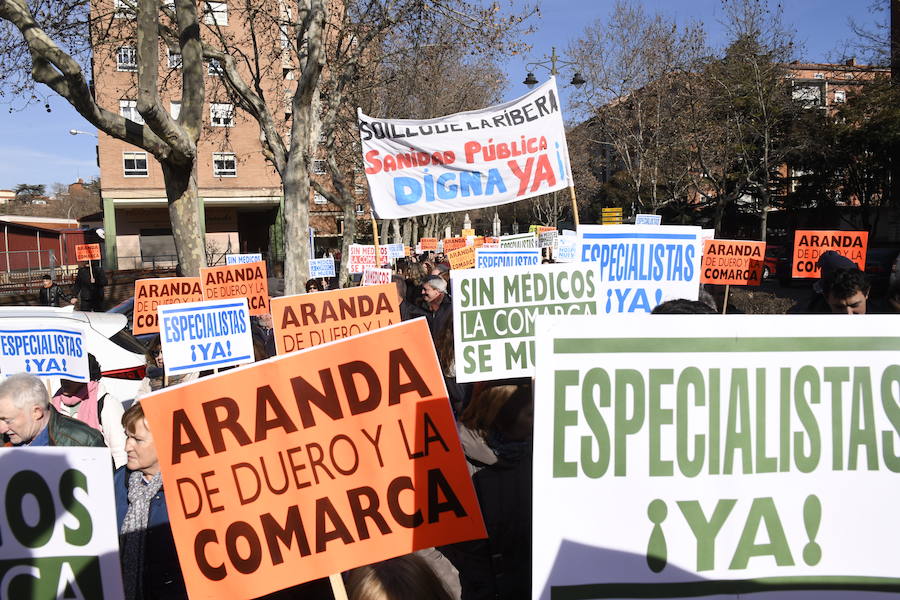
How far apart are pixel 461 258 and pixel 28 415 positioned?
27.0 ft

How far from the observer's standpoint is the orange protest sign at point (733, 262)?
31.3ft

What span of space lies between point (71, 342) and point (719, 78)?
25.4 m

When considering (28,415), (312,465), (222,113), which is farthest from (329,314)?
(222,113)

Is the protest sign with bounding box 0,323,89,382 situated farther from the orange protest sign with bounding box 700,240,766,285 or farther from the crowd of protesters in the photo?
the orange protest sign with bounding box 700,240,766,285

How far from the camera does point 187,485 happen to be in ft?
7.58

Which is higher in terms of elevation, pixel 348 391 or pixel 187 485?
pixel 348 391

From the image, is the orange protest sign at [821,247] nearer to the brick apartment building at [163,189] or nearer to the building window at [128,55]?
the building window at [128,55]

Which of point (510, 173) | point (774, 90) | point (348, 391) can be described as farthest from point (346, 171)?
point (348, 391)

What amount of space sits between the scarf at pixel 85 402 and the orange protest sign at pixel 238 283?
3.51m

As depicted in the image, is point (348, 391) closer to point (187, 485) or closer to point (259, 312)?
point (187, 485)

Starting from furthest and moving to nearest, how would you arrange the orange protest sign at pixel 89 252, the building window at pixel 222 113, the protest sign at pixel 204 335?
the orange protest sign at pixel 89 252, the building window at pixel 222 113, the protest sign at pixel 204 335

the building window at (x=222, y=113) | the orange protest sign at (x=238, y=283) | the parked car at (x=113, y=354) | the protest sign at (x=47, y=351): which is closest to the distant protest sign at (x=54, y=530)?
the protest sign at (x=47, y=351)

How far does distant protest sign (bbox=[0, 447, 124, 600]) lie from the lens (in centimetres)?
218

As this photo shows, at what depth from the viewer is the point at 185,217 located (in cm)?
991
